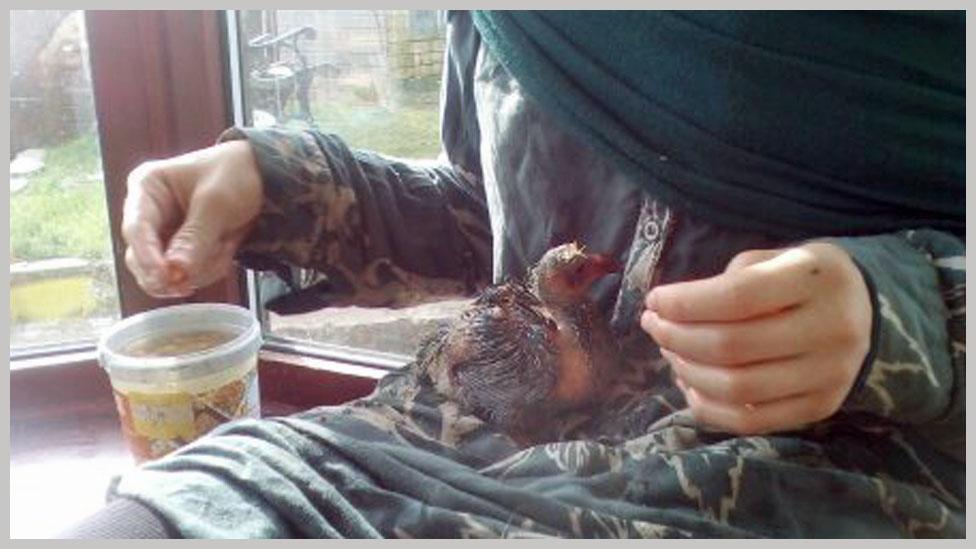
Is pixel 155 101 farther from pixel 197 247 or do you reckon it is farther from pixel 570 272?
pixel 570 272

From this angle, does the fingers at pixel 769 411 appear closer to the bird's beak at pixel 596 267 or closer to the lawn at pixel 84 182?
the bird's beak at pixel 596 267

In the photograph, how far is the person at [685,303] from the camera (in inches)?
16.5

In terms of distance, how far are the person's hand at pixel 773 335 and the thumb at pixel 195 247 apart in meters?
0.27

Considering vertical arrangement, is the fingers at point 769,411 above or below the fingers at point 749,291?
below

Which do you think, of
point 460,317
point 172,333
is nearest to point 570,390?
point 460,317

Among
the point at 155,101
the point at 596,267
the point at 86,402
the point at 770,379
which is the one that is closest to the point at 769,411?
the point at 770,379

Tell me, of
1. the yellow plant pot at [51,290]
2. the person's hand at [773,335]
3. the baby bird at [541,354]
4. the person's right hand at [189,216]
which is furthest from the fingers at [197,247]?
the yellow plant pot at [51,290]

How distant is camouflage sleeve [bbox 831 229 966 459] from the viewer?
42 centimetres

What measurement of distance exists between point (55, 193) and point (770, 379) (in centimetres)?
71

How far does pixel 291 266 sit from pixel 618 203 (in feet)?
0.73

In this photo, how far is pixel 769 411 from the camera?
0.41m

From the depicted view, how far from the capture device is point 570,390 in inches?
21.5

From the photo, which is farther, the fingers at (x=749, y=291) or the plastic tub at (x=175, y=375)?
the plastic tub at (x=175, y=375)

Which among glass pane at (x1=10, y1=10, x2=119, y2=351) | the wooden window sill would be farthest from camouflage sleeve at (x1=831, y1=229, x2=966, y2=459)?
glass pane at (x1=10, y1=10, x2=119, y2=351)
